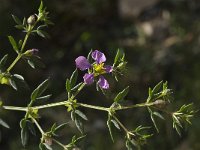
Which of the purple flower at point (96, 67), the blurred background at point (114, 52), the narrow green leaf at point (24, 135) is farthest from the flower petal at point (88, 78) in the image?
the blurred background at point (114, 52)

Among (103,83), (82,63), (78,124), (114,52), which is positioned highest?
(114,52)

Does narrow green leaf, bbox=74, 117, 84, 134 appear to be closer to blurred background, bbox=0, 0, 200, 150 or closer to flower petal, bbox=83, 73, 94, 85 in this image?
flower petal, bbox=83, 73, 94, 85

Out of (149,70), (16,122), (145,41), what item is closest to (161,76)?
(149,70)

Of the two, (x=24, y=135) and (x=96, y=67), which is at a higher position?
(x=96, y=67)

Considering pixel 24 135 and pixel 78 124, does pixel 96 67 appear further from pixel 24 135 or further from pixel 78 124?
pixel 24 135

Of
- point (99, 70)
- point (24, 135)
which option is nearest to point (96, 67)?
point (99, 70)

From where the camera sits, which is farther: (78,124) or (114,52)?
(114,52)

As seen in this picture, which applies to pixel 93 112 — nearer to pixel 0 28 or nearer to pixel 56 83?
pixel 56 83
